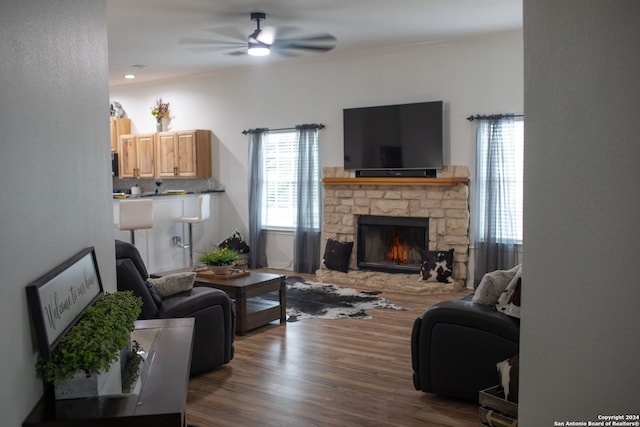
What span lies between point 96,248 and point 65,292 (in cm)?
52

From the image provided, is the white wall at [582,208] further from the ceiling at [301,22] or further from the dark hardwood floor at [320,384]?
the ceiling at [301,22]

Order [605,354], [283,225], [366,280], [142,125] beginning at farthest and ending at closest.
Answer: [142,125], [283,225], [366,280], [605,354]

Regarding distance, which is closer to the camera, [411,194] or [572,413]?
[572,413]

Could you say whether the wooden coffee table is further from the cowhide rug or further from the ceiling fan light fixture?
the ceiling fan light fixture

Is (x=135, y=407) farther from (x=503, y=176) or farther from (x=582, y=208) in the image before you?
(x=503, y=176)

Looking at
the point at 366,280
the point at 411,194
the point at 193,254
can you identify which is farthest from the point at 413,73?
the point at 193,254

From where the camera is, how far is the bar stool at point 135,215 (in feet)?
23.1

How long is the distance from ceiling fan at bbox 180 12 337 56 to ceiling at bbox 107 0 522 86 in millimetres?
56

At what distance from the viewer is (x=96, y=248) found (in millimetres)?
2311

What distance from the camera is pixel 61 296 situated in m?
1.77

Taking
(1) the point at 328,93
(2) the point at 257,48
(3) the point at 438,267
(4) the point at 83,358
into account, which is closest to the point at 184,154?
(1) the point at 328,93

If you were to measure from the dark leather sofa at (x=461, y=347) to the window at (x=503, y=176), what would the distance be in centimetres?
333

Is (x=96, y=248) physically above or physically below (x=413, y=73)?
below

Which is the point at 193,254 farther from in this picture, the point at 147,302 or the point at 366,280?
the point at 147,302
